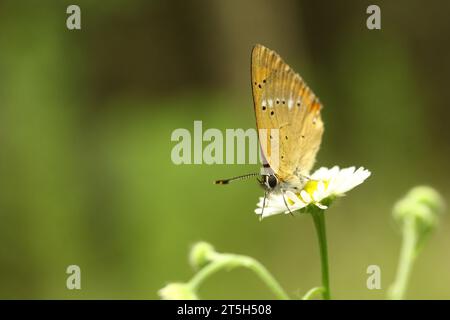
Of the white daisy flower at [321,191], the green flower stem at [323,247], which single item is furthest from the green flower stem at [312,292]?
the white daisy flower at [321,191]

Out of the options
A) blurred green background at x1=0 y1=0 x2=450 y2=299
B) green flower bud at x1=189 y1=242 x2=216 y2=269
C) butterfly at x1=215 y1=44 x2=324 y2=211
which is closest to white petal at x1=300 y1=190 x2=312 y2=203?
butterfly at x1=215 y1=44 x2=324 y2=211

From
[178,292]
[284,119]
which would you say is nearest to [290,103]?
[284,119]

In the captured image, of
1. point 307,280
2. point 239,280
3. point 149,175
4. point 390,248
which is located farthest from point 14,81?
point 390,248

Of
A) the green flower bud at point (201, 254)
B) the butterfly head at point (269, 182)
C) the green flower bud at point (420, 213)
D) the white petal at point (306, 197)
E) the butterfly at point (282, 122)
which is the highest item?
the butterfly at point (282, 122)

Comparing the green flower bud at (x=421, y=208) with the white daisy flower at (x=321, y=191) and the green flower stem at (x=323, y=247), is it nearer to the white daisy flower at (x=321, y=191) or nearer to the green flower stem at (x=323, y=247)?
the white daisy flower at (x=321, y=191)

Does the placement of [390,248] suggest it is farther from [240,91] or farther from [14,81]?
[14,81]

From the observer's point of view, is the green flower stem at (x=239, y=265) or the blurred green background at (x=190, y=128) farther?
the blurred green background at (x=190, y=128)

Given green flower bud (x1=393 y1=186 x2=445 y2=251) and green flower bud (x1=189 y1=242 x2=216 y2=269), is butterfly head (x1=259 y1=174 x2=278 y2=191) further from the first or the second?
green flower bud (x1=393 y1=186 x2=445 y2=251)
